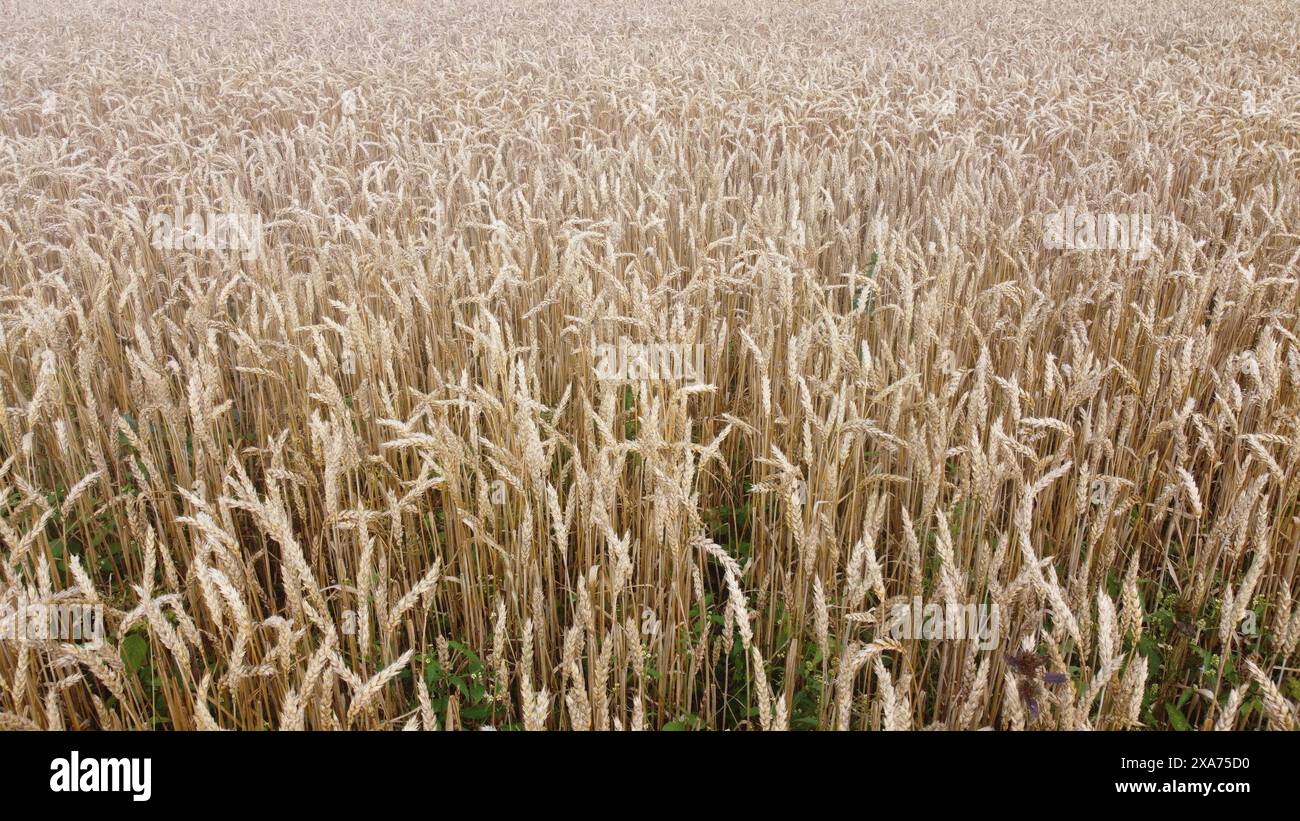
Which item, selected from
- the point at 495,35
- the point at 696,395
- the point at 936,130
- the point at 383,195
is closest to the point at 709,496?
the point at 696,395

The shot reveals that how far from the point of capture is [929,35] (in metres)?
11.0

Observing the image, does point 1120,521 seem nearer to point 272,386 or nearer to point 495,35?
point 272,386

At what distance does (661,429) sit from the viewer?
83.5 inches

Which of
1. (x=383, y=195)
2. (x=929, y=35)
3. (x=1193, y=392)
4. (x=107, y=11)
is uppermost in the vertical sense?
(x=107, y=11)

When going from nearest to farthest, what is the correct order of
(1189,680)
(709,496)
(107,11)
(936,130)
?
1. (1189,680)
2. (709,496)
3. (936,130)
4. (107,11)

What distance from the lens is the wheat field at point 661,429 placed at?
1488 millimetres

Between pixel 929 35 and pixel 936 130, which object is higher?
pixel 929 35

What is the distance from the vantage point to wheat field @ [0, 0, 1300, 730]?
1.49 metres

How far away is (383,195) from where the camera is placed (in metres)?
3.56

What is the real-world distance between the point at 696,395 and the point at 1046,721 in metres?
1.46
